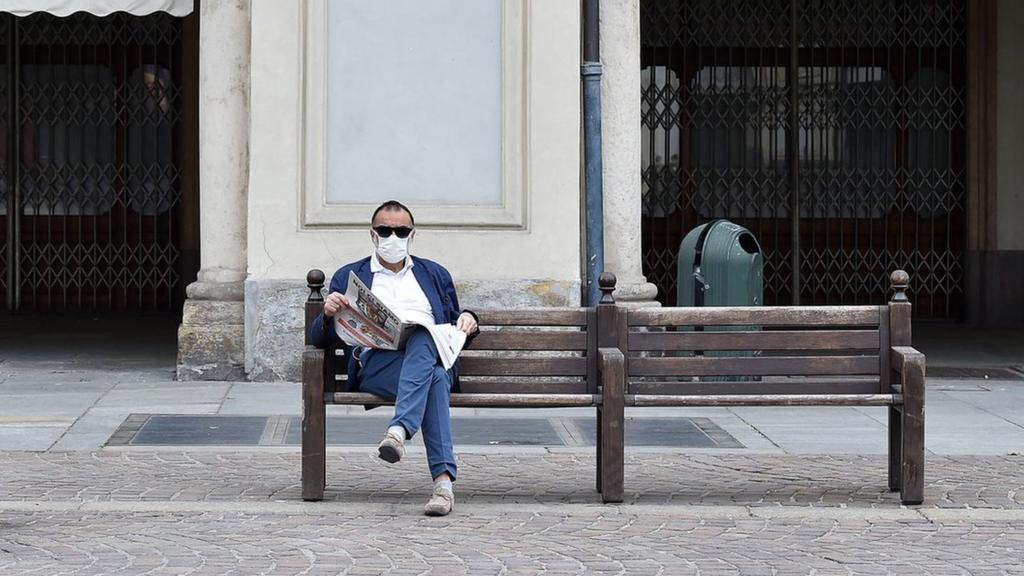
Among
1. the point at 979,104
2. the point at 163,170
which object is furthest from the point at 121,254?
the point at 979,104

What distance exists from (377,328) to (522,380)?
0.87m

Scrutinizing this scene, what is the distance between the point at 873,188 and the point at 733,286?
7.24 metres

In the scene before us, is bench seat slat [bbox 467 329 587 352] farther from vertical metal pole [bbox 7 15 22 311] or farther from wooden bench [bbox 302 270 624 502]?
vertical metal pole [bbox 7 15 22 311]

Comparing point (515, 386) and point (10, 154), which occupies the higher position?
point (10, 154)

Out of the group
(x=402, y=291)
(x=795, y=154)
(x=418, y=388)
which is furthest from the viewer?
(x=795, y=154)

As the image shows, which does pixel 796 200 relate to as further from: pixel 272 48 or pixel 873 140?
pixel 272 48

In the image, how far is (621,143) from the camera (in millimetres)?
12266

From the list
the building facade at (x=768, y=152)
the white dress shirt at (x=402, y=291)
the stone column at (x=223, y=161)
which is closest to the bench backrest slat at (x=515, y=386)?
the white dress shirt at (x=402, y=291)

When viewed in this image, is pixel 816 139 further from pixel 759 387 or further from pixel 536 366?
pixel 536 366

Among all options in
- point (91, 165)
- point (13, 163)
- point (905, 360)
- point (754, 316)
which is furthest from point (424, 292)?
point (13, 163)

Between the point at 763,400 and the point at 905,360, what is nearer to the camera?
the point at 905,360

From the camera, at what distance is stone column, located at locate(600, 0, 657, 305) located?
12.2 meters

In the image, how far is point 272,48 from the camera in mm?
11789

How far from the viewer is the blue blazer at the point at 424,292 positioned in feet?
24.5
